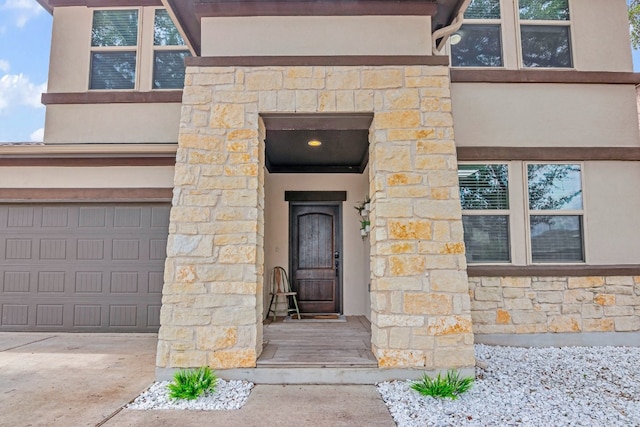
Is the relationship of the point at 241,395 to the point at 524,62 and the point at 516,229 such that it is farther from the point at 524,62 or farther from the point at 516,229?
the point at 524,62

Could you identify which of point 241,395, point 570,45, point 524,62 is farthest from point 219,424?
point 570,45

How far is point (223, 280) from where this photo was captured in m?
3.81

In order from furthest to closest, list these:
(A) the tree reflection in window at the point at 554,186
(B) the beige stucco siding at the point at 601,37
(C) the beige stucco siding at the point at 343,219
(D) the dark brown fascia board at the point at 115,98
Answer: (C) the beige stucco siding at the point at 343,219 → (D) the dark brown fascia board at the point at 115,98 → (B) the beige stucco siding at the point at 601,37 → (A) the tree reflection in window at the point at 554,186

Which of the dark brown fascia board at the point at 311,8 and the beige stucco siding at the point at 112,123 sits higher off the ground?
the dark brown fascia board at the point at 311,8

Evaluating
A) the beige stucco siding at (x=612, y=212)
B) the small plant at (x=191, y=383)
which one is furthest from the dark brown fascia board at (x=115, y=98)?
the beige stucco siding at (x=612, y=212)

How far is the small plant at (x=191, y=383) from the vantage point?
135 inches

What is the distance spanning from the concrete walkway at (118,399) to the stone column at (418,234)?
64 centimetres

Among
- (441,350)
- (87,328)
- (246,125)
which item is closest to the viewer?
(441,350)

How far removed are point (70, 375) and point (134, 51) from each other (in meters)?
4.79

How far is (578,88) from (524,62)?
82 centimetres

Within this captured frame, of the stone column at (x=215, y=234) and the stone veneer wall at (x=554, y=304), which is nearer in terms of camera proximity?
the stone column at (x=215, y=234)

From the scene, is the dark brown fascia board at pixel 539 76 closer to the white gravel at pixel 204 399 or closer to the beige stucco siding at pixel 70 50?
the white gravel at pixel 204 399

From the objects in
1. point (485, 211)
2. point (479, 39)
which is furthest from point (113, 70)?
point (485, 211)

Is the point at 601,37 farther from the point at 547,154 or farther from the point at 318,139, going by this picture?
the point at 318,139
